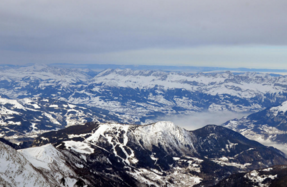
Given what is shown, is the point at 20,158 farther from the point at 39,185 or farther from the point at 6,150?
the point at 39,185

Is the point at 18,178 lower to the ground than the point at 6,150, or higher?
lower

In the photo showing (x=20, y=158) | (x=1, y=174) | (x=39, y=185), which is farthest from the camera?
(x=20, y=158)

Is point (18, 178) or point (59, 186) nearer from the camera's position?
point (18, 178)

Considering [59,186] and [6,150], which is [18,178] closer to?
[6,150]

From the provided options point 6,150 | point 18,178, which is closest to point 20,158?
point 6,150

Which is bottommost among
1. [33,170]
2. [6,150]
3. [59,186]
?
[59,186]

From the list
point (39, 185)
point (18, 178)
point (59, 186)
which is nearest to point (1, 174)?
point (18, 178)

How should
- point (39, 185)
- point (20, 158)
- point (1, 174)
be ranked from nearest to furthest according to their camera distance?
point (1, 174)
point (39, 185)
point (20, 158)
